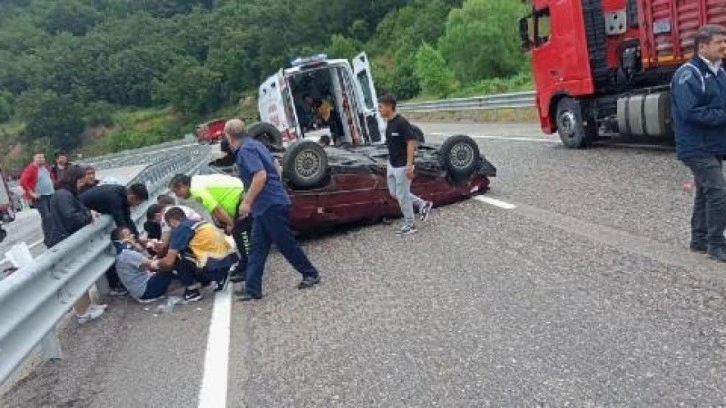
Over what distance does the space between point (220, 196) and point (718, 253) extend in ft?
14.3

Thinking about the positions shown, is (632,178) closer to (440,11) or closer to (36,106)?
(440,11)

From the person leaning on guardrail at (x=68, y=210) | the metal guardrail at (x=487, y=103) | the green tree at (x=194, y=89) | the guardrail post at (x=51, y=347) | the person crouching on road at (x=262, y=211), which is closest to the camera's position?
the guardrail post at (x=51, y=347)

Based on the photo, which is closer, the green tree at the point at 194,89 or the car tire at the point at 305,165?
the car tire at the point at 305,165

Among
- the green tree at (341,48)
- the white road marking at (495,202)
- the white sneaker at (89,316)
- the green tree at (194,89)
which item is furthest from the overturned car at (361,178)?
the green tree at (194,89)

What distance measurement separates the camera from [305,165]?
28.6 feet

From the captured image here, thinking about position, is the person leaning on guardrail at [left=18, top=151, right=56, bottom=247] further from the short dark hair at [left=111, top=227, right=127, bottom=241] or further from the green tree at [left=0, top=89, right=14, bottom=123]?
the green tree at [left=0, top=89, right=14, bottom=123]

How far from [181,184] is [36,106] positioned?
105906 millimetres

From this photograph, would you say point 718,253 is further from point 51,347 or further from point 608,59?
point 608,59

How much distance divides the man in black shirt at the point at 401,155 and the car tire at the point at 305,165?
909mm

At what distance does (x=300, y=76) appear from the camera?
1509cm

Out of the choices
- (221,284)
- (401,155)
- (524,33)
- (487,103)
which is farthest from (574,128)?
(487,103)

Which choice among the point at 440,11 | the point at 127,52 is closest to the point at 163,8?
the point at 127,52

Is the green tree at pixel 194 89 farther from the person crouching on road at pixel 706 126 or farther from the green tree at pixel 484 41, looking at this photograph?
A: the person crouching on road at pixel 706 126

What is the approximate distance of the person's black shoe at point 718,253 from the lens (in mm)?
5500
